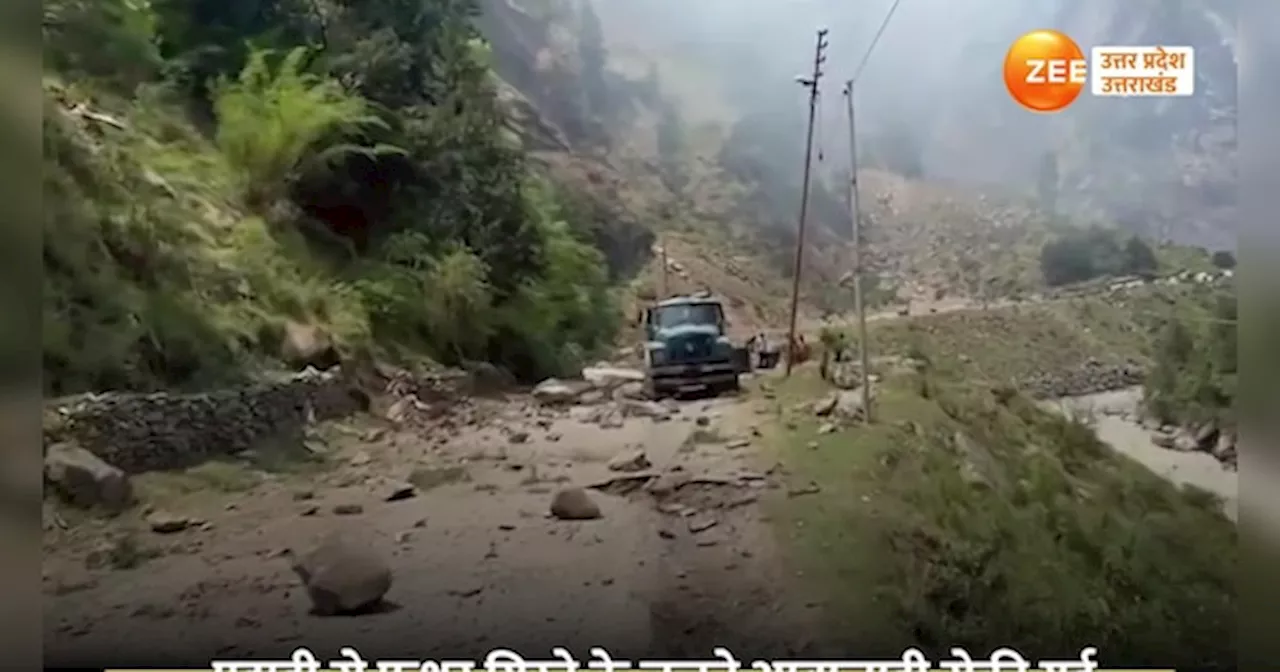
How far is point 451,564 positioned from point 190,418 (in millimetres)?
410

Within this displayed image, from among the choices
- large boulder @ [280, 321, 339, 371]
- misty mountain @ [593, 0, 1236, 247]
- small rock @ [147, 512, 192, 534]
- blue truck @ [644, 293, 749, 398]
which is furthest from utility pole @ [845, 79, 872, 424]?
small rock @ [147, 512, 192, 534]

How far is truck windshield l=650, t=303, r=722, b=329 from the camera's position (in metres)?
1.72

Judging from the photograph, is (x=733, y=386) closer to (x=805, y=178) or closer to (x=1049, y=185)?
(x=805, y=178)

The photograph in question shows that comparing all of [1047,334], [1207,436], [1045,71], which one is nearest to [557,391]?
[1047,334]

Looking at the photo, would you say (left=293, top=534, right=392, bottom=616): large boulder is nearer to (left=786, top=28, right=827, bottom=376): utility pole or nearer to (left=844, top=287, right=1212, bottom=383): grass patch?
(left=786, top=28, right=827, bottom=376): utility pole

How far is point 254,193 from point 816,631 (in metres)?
0.99

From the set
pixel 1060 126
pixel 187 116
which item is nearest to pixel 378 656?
pixel 187 116

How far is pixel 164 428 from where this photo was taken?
1.67 m

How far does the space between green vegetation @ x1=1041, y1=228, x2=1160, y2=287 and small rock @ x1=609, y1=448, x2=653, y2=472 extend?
62 centimetres

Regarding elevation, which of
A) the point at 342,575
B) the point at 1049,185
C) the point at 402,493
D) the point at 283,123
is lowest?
the point at 342,575

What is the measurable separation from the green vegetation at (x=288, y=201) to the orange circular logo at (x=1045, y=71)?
2.07 feet

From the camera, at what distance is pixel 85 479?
1652mm

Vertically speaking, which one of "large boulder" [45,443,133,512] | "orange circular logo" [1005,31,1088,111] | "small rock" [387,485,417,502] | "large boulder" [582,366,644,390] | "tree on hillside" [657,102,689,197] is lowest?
"small rock" [387,485,417,502]

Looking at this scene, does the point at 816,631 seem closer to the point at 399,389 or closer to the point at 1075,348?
the point at 1075,348
